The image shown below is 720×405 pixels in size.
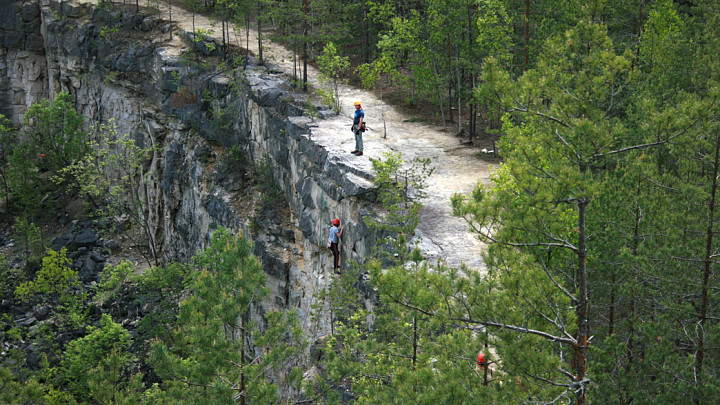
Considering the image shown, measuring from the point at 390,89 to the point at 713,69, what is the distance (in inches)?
757

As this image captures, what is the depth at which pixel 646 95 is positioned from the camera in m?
15.7

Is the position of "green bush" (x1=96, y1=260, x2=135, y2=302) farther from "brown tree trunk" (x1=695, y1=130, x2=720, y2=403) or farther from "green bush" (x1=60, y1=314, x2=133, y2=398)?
"brown tree trunk" (x1=695, y1=130, x2=720, y2=403)

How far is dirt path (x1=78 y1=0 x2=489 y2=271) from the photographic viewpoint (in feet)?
56.4

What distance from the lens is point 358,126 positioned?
21219mm

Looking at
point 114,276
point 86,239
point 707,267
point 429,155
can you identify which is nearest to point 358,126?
point 429,155

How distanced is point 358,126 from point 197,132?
47.3 ft

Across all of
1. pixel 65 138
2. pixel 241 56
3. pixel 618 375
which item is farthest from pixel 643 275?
pixel 65 138

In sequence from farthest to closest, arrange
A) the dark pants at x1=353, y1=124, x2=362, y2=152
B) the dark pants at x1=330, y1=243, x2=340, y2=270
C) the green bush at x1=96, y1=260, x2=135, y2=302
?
the green bush at x1=96, y1=260, x2=135, y2=302, the dark pants at x1=353, y1=124, x2=362, y2=152, the dark pants at x1=330, y1=243, x2=340, y2=270

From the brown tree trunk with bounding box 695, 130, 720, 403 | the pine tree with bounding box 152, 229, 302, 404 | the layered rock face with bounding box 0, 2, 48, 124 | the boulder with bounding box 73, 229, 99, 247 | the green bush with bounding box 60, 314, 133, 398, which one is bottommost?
the green bush with bounding box 60, 314, 133, 398

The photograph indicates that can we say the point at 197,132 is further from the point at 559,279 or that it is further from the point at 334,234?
the point at 559,279

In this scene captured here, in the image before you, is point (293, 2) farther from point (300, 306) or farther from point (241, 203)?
point (300, 306)

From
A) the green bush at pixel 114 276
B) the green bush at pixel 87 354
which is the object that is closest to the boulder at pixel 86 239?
the green bush at pixel 114 276

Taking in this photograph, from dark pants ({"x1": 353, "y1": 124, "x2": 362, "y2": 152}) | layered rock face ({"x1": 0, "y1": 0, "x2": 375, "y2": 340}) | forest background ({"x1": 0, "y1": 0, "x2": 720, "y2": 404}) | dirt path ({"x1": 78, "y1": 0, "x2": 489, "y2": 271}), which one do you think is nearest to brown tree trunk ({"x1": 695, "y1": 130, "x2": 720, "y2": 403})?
forest background ({"x1": 0, "y1": 0, "x2": 720, "y2": 404})

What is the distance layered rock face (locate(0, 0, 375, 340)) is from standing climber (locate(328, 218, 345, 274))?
36 cm
